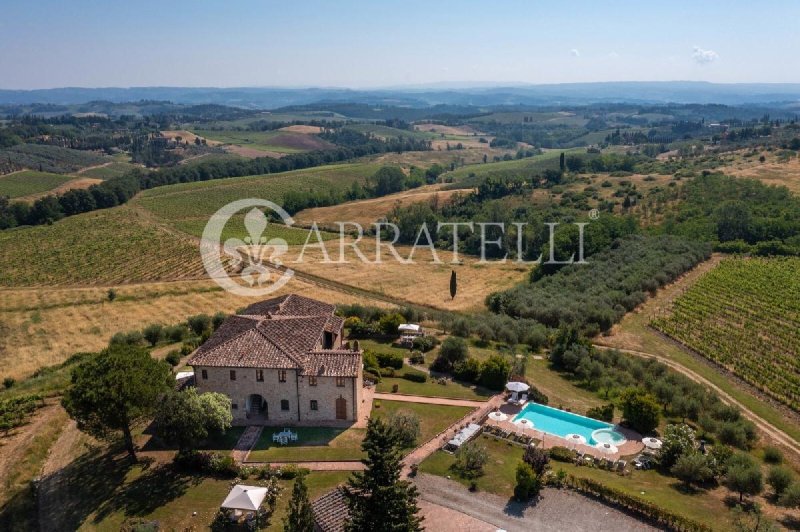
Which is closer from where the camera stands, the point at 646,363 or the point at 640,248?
the point at 646,363

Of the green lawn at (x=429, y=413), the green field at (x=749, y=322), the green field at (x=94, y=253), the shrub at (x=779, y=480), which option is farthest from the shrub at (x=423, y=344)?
the green field at (x=94, y=253)

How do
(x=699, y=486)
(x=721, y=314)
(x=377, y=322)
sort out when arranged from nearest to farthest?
1. (x=699, y=486)
2. (x=377, y=322)
3. (x=721, y=314)

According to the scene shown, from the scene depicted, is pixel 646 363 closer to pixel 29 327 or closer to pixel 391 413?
pixel 391 413

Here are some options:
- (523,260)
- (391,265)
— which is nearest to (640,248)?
(523,260)

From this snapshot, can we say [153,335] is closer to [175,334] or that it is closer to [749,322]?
[175,334]

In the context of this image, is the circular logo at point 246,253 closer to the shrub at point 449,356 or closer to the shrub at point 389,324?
the shrub at point 389,324

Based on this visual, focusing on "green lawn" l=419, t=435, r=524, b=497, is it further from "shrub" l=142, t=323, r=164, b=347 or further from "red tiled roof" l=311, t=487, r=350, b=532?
"shrub" l=142, t=323, r=164, b=347

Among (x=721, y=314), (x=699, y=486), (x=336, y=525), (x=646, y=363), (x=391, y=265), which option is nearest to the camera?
(x=336, y=525)

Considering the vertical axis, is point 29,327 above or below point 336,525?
below
